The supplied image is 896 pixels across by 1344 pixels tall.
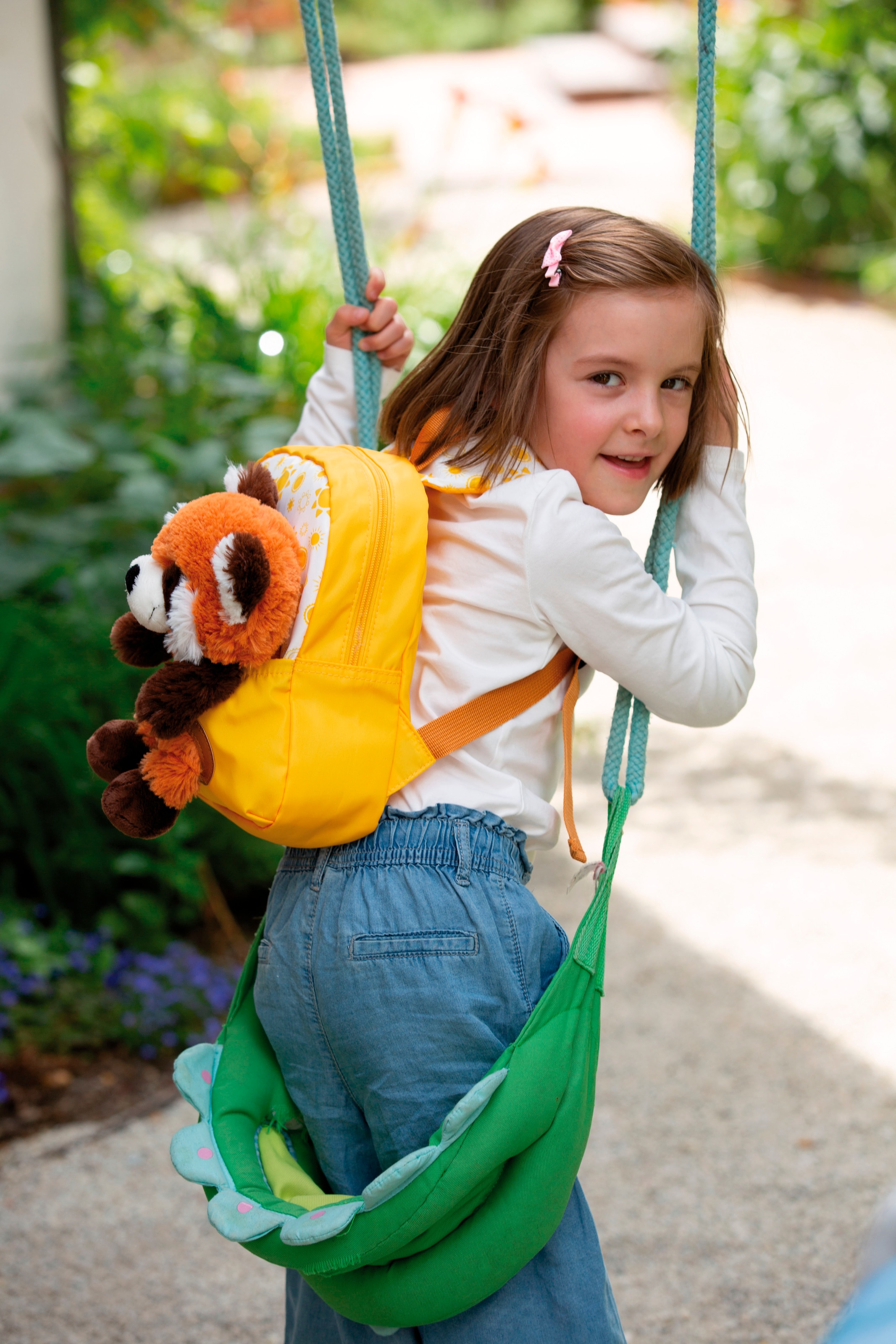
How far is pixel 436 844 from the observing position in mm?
1391

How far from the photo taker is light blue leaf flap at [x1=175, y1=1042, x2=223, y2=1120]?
149 centimetres

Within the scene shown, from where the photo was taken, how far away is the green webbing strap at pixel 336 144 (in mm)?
1596

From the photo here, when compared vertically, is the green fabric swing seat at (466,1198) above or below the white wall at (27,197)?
below

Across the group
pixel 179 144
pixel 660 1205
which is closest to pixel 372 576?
pixel 660 1205

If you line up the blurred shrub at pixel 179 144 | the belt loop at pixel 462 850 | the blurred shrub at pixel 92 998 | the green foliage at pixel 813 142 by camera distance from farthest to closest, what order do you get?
the green foliage at pixel 813 142 < the blurred shrub at pixel 179 144 < the blurred shrub at pixel 92 998 < the belt loop at pixel 462 850

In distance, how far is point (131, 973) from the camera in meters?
3.03

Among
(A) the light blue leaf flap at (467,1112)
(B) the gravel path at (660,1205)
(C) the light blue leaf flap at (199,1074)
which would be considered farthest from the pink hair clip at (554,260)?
(B) the gravel path at (660,1205)

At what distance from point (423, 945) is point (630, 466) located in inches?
23.4

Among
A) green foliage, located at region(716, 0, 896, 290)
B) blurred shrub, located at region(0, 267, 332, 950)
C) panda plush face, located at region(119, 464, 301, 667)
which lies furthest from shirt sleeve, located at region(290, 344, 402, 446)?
green foliage, located at region(716, 0, 896, 290)

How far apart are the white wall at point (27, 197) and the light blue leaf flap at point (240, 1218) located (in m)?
3.72

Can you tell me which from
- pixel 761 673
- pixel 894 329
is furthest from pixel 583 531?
pixel 894 329

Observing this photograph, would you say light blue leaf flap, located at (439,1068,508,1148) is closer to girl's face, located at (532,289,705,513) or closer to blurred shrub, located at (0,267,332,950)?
girl's face, located at (532,289,705,513)

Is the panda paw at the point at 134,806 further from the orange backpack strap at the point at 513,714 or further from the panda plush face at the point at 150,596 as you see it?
the orange backpack strap at the point at 513,714

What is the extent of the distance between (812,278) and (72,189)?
6390mm
